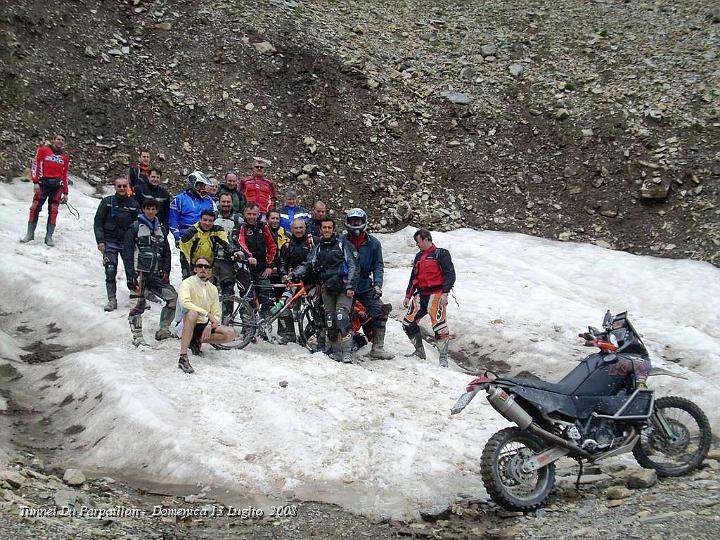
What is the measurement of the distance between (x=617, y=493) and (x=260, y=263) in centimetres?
701

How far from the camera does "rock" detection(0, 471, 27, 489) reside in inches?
253

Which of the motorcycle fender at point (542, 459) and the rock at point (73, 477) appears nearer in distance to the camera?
the rock at point (73, 477)

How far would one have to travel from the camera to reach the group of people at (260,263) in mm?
11359

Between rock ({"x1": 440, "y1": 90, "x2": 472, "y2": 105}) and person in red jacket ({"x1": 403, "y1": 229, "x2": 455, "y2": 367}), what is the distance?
15.0 meters

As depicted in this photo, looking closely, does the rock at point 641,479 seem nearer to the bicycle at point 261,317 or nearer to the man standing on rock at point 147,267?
the bicycle at point 261,317

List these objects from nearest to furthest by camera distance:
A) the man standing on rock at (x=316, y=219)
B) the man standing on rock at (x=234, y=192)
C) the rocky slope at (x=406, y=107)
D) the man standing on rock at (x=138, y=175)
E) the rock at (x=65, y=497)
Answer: the rock at (x=65, y=497), the man standing on rock at (x=316, y=219), the man standing on rock at (x=138, y=175), the man standing on rock at (x=234, y=192), the rocky slope at (x=406, y=107)

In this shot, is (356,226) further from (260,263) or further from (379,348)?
(379,348)

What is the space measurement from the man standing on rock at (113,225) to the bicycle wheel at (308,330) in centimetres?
343

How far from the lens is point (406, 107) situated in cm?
2538

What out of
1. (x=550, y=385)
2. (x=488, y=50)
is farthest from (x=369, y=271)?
(x=488, y=50)

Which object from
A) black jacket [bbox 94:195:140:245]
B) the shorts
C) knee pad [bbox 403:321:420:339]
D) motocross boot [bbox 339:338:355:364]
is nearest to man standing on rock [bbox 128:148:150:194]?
black jacket [bbox 94:195:140:245]

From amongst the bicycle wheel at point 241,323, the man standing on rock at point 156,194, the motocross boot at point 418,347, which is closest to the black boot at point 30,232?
the man standing on rock at point 156,194

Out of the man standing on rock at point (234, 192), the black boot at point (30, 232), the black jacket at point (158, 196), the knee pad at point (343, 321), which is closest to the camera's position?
the knee pad at point (343, 321)

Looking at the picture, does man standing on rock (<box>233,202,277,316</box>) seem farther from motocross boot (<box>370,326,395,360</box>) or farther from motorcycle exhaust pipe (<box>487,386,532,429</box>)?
motorcycle exhaust pipe (<box>487,386,532,429</box>)
